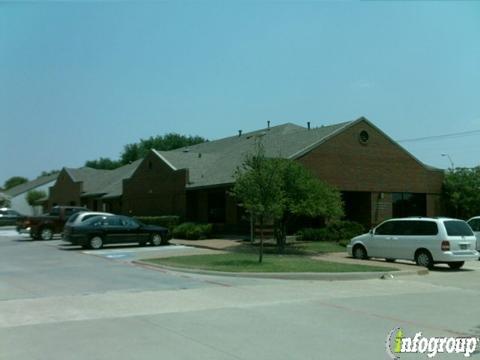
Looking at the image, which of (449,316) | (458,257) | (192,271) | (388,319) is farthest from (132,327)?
(458,257)

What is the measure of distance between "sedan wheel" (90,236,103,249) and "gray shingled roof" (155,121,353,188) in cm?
701

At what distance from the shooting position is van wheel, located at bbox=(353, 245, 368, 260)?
898 inches

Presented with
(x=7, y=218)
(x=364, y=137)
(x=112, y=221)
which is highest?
(x=364, y=137)

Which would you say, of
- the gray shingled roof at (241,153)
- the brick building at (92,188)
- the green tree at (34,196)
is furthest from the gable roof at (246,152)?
the green tree at (34,196)

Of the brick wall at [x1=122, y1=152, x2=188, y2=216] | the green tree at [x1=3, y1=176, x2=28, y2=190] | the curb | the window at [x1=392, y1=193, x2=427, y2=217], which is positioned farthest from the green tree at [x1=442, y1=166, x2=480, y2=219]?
the green tree at [x1=3, y1=176, x2=28, y2=190]

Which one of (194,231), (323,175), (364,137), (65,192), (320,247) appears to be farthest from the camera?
(65,192)

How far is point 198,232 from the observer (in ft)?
102

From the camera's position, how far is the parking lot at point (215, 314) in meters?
8.16

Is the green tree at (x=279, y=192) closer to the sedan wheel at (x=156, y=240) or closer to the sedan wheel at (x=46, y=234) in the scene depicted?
the sedan wheel at (x=156, y=240)

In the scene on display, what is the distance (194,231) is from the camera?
31.3m

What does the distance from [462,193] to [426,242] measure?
17130 mm

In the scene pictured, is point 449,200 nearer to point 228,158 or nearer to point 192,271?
point 228,158

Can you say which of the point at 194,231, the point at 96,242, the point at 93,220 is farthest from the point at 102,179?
the point at 96,242

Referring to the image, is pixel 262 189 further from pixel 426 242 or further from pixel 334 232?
pixel 334 232
